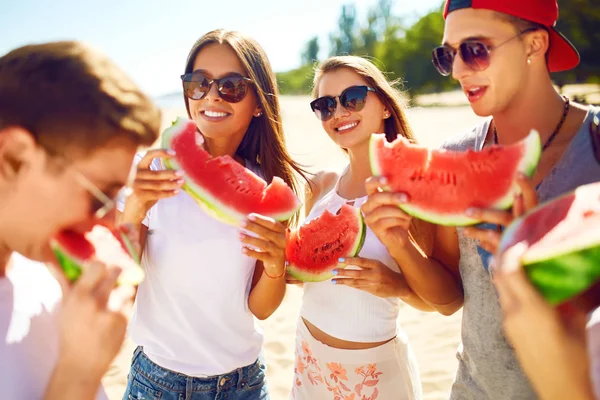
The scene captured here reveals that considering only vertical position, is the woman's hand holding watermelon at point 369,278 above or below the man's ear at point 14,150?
above

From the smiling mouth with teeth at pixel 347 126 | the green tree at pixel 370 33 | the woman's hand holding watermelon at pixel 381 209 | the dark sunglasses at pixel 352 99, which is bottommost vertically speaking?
the woman's hand holding watermelon at pixel 381 209

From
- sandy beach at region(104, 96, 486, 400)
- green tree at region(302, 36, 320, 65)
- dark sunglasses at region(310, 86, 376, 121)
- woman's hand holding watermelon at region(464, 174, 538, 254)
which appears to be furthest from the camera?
green tree at region(302, 36, 320, 65)

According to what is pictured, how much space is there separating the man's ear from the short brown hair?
0.02 meters

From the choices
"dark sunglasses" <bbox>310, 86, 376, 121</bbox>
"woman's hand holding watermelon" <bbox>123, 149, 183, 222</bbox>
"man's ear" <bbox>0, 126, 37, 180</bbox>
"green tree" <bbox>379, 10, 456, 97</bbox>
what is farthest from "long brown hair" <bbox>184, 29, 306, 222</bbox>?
"green tree" <bbox>379, 10, 456, 97</bbox>

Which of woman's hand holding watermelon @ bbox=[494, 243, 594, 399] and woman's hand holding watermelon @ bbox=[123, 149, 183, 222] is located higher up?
woman's hand holding watermelon @ bbox=[123, 149, 183, 222]

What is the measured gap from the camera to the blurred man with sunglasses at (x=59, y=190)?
105 centimetres

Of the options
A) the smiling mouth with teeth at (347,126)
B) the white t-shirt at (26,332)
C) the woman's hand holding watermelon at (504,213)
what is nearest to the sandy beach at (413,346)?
the smiling mouth with teeth at (347,126)

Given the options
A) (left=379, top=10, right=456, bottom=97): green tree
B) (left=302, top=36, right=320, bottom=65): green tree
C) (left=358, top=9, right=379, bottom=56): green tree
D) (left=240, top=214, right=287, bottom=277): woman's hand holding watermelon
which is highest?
(left=302, top=36, right=320, bottom=65): green tree

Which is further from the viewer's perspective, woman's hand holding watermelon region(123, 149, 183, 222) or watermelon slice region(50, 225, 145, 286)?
woman's hand holding watermelon region(123, 149, 183, 222)

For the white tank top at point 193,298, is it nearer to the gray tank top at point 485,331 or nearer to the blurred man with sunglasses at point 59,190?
the blurred man with sunglasses at point 59,190

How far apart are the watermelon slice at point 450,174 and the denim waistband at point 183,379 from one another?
124 centimetres

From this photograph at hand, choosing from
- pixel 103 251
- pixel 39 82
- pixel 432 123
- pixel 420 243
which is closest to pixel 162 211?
pixel 103 251

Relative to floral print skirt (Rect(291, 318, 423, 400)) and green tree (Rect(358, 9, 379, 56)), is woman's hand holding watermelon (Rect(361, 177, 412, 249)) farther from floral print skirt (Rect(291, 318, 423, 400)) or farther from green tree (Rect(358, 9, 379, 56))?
green tree (Rect(358, 9, 379, 56))

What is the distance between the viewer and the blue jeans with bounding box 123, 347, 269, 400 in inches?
79.0
